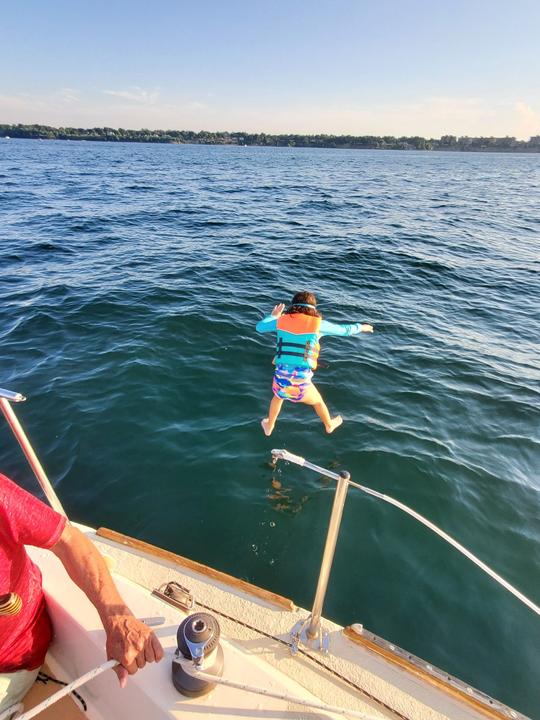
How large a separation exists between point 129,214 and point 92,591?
21804 mm

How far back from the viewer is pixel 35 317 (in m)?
9.41

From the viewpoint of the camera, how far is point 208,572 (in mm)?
3191

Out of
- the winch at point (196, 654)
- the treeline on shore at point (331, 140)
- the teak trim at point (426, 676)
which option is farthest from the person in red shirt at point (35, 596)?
the treeline on shore at point (331, 140)

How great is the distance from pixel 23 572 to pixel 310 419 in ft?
15.4

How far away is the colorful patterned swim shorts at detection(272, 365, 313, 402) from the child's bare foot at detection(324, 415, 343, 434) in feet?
2.59

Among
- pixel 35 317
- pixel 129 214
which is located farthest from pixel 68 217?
pixel 35 317

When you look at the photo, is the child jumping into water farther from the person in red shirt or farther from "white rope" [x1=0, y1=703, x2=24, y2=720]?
"white rope" [x1=0, y1=703, x2=24, y2=720]

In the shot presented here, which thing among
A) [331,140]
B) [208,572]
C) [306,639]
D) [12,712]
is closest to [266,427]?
[208,572]

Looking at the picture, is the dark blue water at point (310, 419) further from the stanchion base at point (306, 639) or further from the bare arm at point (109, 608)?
the bare arm at point (109, 608)

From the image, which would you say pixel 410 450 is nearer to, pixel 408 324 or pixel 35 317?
pixel 408 324

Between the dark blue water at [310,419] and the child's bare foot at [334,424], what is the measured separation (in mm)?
187

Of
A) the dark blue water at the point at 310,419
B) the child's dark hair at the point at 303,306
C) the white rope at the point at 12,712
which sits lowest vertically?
the dark blue water at the point at 310,419

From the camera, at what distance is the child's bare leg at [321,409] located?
5.53m

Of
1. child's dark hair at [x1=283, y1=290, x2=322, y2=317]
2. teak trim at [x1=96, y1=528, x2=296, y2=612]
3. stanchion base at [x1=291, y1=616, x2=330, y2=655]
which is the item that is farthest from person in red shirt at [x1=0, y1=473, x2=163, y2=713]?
child's dark hair at [x1=283, y1=290, x2=322, y2=317]
